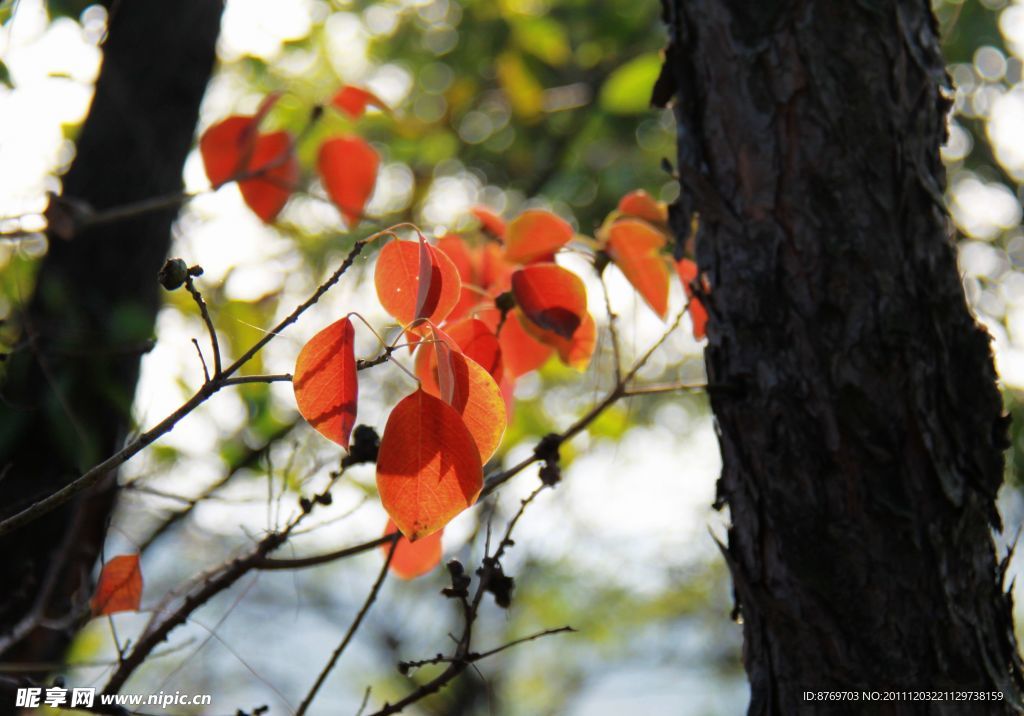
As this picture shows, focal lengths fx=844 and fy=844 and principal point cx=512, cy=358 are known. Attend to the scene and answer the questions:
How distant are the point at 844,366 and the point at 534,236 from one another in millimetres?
319

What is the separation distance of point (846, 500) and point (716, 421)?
0.43ft

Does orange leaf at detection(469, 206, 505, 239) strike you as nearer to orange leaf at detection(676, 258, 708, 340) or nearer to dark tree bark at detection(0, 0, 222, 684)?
orange leaf at detection(676, 258, 708, 340)

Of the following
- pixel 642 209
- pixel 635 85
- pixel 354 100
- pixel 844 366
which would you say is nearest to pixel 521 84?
pixel 635 85

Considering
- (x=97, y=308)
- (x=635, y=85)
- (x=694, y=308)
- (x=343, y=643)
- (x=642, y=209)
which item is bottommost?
(x=343, y=643)

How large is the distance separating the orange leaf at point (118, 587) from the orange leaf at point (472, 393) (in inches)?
13.9

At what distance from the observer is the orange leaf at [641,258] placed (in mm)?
850

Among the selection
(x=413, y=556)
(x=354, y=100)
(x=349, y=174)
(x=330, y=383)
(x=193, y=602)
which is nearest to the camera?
(x=330, y=383)

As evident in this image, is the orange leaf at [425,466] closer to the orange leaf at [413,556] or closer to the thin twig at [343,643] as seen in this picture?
the thin twig at [343,643]

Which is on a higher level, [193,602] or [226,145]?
[226,145]

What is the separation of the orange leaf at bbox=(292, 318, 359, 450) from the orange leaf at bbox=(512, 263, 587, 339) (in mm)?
238

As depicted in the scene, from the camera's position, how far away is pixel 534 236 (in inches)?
33.4

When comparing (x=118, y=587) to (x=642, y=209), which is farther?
(x=642, y=209)

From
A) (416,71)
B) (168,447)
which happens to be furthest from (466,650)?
(416,71)

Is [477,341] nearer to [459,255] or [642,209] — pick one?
[459,255]
